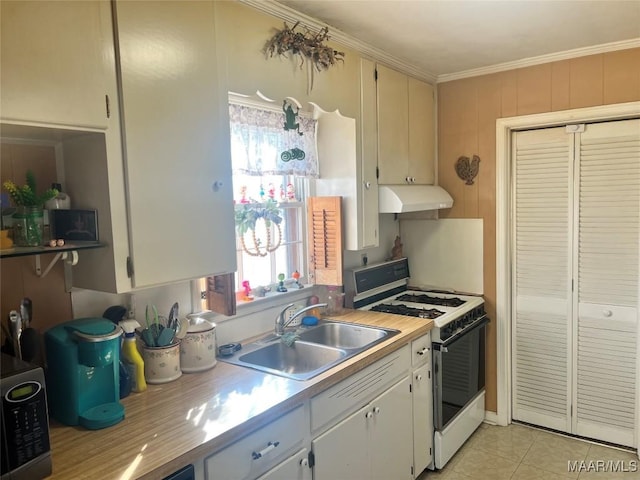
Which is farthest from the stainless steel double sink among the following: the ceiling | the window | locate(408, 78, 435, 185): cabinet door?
the ceiling

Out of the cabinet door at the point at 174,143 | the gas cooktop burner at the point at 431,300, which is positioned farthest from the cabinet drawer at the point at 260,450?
the gas cooktop burner at the point at 431,300

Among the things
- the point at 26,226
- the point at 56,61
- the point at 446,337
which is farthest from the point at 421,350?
the point at 56,61

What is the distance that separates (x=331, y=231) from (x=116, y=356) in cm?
145

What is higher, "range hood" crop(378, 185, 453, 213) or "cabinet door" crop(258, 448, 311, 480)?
"range hood" crop(378, 185, 453, 213)

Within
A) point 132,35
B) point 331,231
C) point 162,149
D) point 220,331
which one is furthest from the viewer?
point 331,231

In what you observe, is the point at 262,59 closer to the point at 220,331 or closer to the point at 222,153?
the point at 222,153

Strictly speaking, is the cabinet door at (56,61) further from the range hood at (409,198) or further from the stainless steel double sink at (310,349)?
the range hood at (409,198)

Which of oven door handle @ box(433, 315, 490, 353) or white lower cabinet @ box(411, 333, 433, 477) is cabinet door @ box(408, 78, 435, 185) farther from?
white lower cabinet @ box(411, 333, 433, 477)

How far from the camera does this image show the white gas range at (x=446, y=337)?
2.81 metres

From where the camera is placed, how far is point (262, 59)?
207 centimetres

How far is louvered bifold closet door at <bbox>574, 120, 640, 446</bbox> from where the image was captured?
9.61 ft

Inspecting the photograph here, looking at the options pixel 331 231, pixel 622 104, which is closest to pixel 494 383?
pixel 331 231

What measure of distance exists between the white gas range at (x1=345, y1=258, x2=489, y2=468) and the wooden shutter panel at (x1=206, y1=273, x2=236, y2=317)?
3.42 feet

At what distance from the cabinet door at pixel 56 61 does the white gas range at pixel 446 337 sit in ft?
6.30
